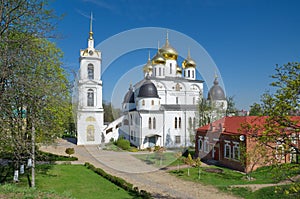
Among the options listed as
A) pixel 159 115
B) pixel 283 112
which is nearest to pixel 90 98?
pixel 159 115

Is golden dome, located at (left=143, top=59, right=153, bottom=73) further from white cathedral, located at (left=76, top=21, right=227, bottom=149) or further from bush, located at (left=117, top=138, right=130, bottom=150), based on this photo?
bush, located at (left=117, top=138, right=130, bottom=150)

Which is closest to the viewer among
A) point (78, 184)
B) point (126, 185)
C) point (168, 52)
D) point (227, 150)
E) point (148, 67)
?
point (126, 185)

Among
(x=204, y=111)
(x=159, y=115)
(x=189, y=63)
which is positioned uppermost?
(x=189, y=63)

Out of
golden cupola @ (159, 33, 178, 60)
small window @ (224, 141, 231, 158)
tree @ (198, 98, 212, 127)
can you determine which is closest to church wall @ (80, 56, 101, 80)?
golden cupola @ (159, 33, 178, 60)

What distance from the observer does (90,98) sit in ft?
106

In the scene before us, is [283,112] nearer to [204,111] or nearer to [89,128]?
[204,111]

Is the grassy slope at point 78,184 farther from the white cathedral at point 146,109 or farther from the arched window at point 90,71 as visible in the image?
the arched window at point 90,71

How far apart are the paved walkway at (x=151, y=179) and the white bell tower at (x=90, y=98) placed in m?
7.14

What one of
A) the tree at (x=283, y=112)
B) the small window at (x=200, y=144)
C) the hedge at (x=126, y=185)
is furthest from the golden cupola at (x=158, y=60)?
the tree at (x=283, y=112)

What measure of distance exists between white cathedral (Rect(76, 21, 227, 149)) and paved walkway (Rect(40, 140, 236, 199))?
6.92m

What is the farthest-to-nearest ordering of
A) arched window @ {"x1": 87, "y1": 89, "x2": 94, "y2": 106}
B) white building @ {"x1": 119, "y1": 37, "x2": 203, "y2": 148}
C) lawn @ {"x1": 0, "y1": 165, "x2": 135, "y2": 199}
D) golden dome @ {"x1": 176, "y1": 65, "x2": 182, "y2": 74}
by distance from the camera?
A: golden dome @ {"x1": 176, "y1": 65, "x2": 182, "y2": 74} → arched window @ {"x1": 87, "y1": 89, "x2": 94, "y2": 106} → white building @ {"x1": 119, "y1": 37, "x2": 203, "y2": 148} → lawn @ {"x1": 0, "y1": 165, "x2": 135, "y2": 199}

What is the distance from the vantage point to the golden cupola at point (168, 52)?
3856 cm

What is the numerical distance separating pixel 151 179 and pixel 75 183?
15.6ft

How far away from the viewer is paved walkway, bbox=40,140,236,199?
12.3 meters
